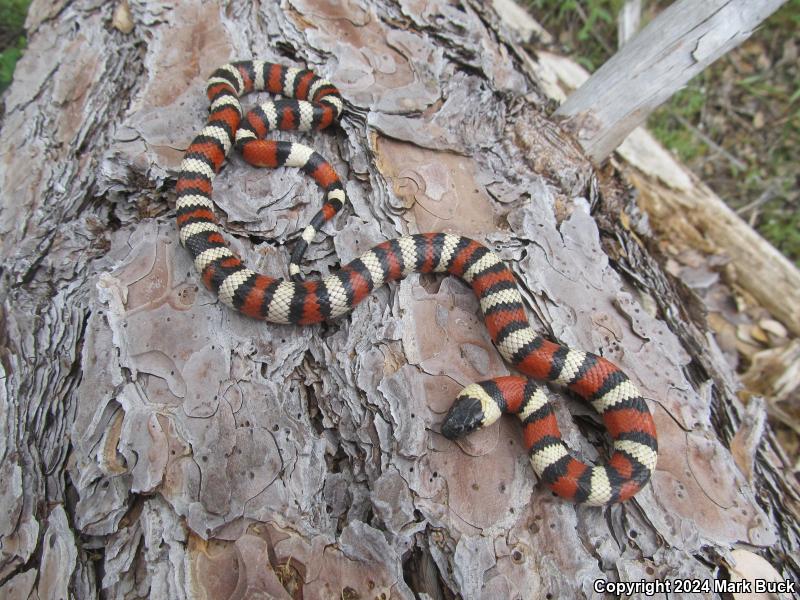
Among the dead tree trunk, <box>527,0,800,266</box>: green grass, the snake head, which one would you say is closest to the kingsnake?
the snake head

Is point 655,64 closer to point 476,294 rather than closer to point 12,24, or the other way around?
point 476,294

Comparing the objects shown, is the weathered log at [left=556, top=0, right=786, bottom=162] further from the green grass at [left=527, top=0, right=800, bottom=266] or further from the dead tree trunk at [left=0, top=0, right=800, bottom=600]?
the green grass at [left=527, top=0, right=800, bottom=266]

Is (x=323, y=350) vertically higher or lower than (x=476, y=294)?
lower

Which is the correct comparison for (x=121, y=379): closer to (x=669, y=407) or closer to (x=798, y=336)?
(x=669, y=407)

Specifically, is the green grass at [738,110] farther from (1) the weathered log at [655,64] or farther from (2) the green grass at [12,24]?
(2) the green grass at [12,24]

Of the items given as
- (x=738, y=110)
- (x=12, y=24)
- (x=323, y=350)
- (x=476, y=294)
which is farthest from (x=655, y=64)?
(x=12, y=24)

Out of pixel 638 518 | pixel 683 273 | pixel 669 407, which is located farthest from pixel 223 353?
pixel 683 273
